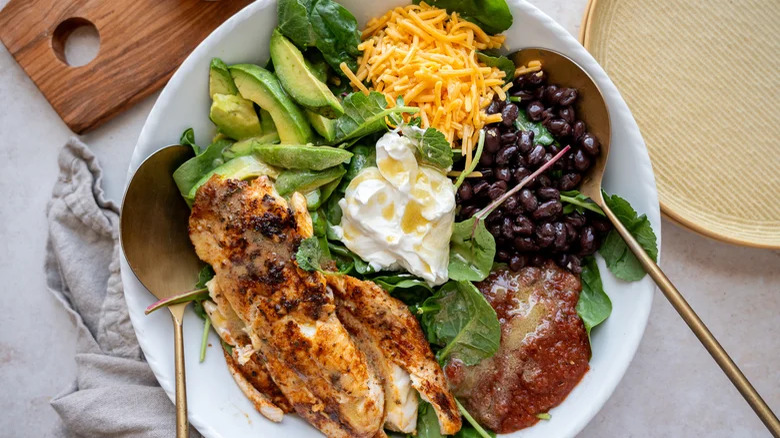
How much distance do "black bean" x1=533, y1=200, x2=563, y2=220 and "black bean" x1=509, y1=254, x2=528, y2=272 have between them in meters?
0.21

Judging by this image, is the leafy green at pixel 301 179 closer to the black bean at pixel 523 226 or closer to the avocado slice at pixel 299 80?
the avocado slice at pixel 299 80

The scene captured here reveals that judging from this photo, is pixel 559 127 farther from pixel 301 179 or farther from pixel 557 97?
pixel 301 179

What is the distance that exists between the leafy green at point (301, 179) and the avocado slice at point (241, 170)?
6 centimetres

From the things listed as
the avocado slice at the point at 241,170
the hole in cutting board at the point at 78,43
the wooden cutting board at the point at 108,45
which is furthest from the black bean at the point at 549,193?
the hole in cutting board at the point at 78,43

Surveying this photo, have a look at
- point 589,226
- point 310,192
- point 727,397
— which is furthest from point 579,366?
point 310,192

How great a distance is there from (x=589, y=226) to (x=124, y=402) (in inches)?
98.0

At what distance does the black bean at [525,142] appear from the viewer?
106 inches

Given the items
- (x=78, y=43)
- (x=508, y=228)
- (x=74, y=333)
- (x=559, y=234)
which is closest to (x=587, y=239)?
(x=559, y=234)

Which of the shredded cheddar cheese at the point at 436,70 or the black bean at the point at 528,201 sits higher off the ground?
the shredded cheddar cheese at the point at 436,70

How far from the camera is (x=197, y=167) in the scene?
2.71m

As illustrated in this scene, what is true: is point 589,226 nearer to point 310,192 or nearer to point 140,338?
point 310,192

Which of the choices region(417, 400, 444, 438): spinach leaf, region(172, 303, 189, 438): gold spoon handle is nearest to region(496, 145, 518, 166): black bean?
region(417, 400, 444, 438): spinach leaf

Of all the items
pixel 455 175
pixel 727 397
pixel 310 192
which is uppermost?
pixel 310 192

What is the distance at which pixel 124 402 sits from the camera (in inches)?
121
